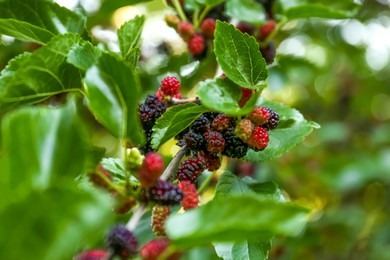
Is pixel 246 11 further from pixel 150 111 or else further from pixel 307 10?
pixel 150 111

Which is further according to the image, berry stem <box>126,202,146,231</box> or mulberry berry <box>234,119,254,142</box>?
mulberry berry <box>234,119,254,142</box>

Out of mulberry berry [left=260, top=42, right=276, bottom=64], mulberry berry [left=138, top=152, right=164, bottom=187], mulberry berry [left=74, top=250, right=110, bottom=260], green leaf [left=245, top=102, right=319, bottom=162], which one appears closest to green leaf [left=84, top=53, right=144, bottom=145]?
mulberry berry [left=138, top=152, right=164, bottom=187]

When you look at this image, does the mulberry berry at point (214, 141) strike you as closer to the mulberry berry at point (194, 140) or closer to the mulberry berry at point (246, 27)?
the mulberry berry at point (194, 140)

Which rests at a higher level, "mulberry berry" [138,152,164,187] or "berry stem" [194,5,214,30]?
"mulberry berry" [138,152,164,187]

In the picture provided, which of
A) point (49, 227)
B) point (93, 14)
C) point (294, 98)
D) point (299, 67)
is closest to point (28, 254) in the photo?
point (49, 227)

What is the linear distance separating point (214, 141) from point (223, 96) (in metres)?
0.06

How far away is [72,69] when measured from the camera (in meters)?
0.77

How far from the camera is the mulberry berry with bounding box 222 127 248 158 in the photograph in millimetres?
743

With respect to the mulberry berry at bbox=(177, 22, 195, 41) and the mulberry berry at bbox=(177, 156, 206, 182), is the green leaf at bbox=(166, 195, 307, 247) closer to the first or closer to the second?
the mulberry berry at bbox=(177, 156, 206, 182)

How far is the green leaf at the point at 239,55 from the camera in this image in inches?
29.0

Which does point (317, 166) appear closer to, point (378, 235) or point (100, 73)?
point (378, 235)

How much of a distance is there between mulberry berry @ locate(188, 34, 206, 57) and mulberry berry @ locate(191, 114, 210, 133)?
0.34m

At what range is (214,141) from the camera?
2.40ft

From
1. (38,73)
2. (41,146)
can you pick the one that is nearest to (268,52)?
(38,73)
